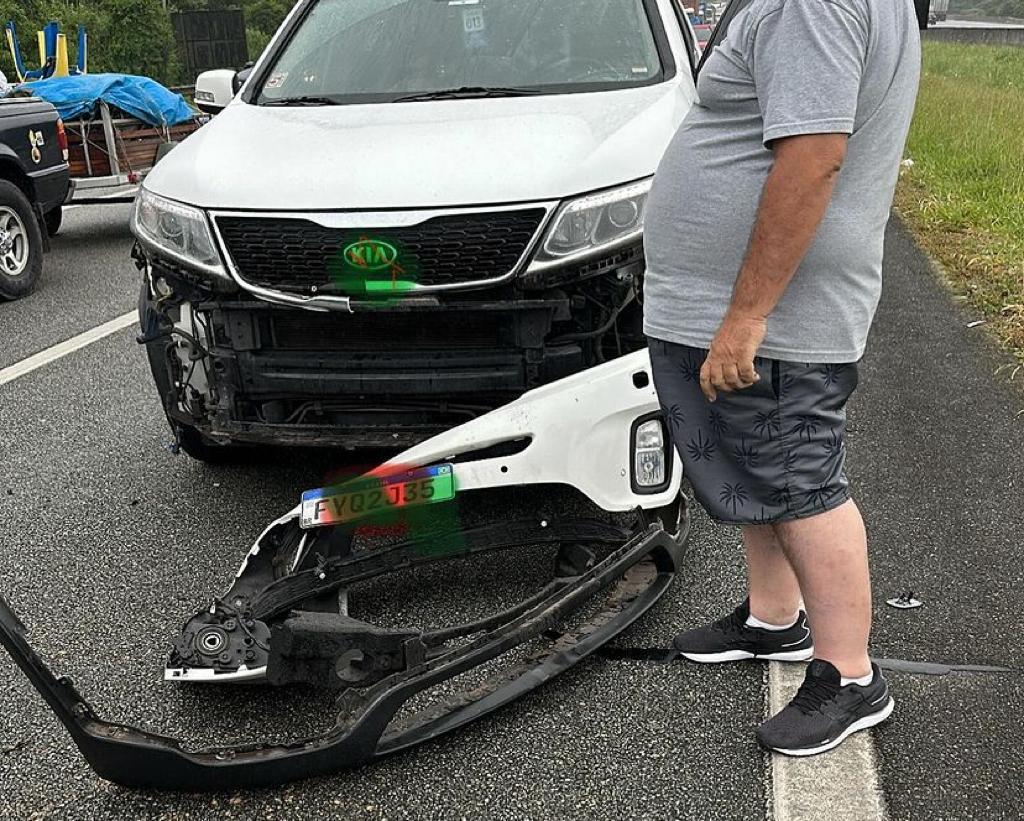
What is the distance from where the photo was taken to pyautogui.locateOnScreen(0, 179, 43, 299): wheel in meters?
7.46

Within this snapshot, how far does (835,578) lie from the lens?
2.49m

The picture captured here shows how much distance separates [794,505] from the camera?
242cm

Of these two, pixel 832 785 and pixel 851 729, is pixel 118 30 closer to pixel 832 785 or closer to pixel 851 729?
pixel 851 729

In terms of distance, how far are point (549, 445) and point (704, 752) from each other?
3.22 feet

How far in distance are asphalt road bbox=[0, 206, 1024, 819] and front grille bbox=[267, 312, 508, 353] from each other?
2.42 ft

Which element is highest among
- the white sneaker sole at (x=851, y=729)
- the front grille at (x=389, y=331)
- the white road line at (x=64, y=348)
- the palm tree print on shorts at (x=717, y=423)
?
the palm tree print on shorts at (x=717, y=423)

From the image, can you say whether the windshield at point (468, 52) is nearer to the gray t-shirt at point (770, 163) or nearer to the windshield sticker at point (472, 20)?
the windshield sticker at point (472, 20)

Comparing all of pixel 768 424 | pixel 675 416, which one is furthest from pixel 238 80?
pixel 768 424

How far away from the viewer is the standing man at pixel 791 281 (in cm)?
204

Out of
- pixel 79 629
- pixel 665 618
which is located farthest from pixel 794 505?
pixel 79 629

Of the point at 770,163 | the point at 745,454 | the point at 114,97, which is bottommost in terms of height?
the point at 114,97

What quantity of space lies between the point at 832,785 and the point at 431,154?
2.14m

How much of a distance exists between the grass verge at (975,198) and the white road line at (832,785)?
3.74m

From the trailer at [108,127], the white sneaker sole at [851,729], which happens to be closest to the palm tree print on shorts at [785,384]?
the white sneaker sole at [851,729]
